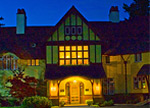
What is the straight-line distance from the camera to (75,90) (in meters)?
35.1

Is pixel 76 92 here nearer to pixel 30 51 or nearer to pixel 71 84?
pixel 71 84

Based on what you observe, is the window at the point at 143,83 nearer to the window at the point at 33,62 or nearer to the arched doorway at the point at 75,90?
the arched doorway at the point at 75,90

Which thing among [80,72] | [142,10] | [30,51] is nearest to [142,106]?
[80,72]

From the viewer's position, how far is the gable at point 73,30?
113ft

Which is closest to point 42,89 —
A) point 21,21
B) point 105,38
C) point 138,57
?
point 105,38

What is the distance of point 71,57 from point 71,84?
280 centimetres

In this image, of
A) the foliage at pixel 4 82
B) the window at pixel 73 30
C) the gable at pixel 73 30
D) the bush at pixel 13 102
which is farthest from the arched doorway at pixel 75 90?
the foliage at pixel 4 82

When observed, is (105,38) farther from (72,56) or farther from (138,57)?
(72,56)

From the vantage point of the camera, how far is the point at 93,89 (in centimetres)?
3381

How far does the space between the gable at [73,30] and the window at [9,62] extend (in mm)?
4526

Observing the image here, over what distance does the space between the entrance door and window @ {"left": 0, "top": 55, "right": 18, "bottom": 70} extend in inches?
244

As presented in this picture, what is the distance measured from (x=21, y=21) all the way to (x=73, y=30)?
8866mm

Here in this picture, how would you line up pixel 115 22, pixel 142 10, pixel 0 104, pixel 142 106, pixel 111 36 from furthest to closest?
1. pixel 142 10
2. pixel 115 22
3. pixel 111 36
4. pixel 0 104
5. pixel 142 106

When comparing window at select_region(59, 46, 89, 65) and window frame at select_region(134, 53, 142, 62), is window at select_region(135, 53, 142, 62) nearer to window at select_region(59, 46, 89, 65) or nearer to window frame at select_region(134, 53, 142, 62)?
window frame at select_region(134, 53, 142, 62)
